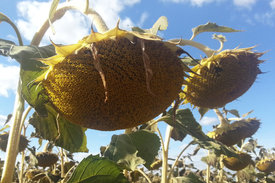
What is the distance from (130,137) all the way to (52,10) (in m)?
0.92

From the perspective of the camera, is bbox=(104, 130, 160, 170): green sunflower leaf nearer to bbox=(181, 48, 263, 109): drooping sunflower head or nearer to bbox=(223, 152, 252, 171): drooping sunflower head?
bbox=(181, 48, 263, 109): drooping sunflower head

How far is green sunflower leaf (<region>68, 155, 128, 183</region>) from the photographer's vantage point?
123 cm

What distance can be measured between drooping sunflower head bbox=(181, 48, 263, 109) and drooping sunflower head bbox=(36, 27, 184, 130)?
1.04 ft

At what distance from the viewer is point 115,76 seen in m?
0.82

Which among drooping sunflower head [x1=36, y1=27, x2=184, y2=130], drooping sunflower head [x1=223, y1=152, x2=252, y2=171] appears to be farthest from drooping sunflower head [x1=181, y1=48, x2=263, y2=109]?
drooping sunflower head [x1=223, y1=152, x2=252, y2=171]

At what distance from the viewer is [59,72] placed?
0.88 meters

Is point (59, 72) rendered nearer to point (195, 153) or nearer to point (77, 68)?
point (77, 68)

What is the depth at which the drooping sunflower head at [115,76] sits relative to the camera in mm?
823

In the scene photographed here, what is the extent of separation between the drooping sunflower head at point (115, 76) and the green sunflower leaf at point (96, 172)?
0.38m

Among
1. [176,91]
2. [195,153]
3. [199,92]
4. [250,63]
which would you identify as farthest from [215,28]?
[195,153]

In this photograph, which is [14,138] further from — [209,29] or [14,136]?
[209,29]

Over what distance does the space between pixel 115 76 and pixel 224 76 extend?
0.63 meters

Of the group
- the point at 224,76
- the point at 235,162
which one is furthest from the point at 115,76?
the point at 235,162

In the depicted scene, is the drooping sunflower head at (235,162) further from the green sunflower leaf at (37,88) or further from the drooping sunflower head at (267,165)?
the green sunflower leaf at (37,88)
